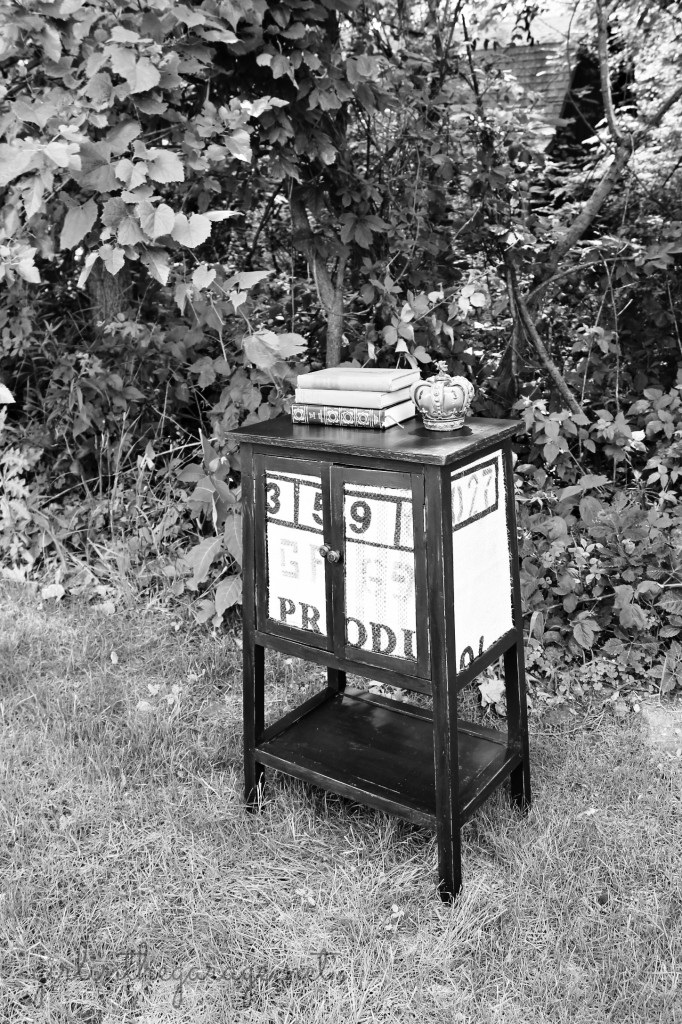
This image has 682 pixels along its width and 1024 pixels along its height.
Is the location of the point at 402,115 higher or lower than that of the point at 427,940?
higher

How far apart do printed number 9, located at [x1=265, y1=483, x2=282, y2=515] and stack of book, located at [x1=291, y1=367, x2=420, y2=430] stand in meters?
0.19

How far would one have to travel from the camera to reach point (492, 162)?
11.0 feet

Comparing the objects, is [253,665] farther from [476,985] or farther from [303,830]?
[476,985]

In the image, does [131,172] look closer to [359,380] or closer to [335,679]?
[359,380]

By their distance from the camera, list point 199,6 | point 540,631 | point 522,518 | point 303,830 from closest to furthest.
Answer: point 303,830 < point 199,6 < point 540,631 < point 522,518

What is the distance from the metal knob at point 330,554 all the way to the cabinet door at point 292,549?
0.03 metres

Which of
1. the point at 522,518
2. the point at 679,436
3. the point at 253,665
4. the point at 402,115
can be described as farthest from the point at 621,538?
the point at 402,115

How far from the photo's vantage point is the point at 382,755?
232 cm

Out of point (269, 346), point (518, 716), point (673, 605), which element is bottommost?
point (518, 716)

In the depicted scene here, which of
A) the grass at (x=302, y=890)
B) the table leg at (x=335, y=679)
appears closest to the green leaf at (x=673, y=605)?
the grass at (x=302, y=890)

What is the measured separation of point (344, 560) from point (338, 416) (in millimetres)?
362

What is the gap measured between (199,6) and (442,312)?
4.91 feet

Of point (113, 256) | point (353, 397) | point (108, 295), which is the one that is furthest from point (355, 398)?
point (108, 295)

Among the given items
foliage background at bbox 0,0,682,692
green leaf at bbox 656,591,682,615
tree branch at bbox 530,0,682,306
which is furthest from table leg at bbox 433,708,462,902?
tree branch at bbox 530,0,682,306
